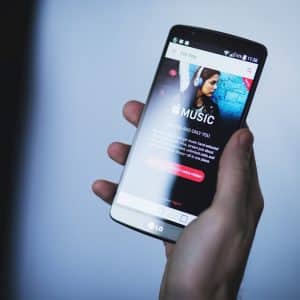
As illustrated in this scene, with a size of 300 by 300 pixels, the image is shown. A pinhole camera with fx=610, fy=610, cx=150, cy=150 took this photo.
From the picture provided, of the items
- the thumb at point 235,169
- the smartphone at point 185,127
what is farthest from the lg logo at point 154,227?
the thumb at point 235,169

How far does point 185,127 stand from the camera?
27.4 inches

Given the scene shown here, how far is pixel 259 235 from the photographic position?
85 cm

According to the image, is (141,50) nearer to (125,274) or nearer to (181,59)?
(181,59)

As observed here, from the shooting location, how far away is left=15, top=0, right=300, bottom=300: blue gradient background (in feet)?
2.76

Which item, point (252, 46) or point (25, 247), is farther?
point (25, 247)

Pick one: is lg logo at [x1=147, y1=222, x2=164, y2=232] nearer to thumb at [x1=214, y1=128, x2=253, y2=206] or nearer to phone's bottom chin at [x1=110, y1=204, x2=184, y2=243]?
phone's bottom chin at [x1=110, y1=204, x2=184, y2=243]

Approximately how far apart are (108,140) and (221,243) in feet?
1.08

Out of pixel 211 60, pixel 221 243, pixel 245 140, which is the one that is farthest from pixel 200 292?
pixel 211 60

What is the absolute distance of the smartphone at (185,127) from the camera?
684 mm

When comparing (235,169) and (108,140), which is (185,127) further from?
(108,140)

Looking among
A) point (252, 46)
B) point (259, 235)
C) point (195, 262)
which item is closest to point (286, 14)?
point (252, 46)

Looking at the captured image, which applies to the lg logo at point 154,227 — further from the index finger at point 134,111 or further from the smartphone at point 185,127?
the index finger at point 134,111

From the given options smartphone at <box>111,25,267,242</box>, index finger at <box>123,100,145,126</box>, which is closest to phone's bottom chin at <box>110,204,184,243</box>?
smartphone at <box>111,25,267,242</box>

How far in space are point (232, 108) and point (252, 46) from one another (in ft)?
0.24
